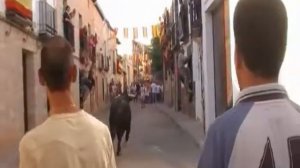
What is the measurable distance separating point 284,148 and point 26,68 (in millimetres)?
19948

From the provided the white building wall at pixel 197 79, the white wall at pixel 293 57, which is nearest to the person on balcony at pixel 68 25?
the white building wall at pixel 197 79

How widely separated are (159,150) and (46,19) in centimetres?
933

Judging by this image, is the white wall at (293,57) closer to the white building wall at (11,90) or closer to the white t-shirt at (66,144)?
the white t-shirt at (66,144)

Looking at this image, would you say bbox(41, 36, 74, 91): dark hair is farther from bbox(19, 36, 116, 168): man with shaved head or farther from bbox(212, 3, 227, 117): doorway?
bbox(212, 3, 227, 117): doorway

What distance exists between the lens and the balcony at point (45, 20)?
75.0 feet

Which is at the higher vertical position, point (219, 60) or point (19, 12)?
point (19, 12)

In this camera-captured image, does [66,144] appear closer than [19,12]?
Yes

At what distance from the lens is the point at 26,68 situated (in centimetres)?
2167

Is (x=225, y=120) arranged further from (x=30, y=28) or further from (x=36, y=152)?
(x=30, y=28)

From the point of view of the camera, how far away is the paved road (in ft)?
44.1

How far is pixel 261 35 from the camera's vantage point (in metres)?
2.23

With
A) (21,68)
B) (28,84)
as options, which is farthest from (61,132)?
(28,84)

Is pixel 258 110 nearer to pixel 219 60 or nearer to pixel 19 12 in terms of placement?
pixel 219 60

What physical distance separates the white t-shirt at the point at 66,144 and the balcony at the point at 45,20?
19019mm
